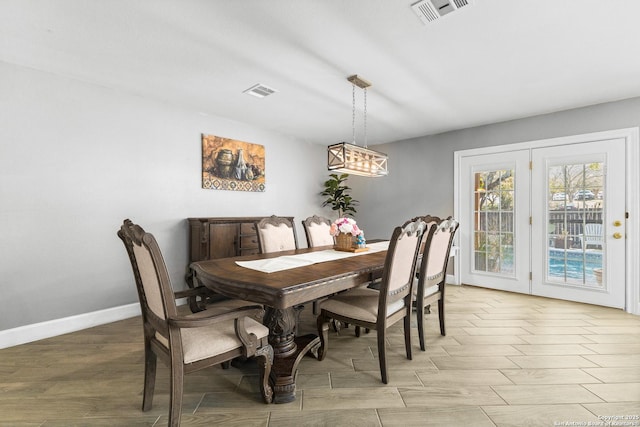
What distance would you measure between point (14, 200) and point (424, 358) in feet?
12.2

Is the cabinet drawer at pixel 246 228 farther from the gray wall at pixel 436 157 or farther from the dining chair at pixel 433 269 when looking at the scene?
the gray wall at pixel 436 157

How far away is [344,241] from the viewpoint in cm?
288

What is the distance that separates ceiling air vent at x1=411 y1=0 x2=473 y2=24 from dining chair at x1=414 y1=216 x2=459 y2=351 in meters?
1.45

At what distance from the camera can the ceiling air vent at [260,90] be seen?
3004mm

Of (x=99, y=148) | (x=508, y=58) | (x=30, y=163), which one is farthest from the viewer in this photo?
(x=99, y=148)

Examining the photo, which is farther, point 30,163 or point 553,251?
point 553,251

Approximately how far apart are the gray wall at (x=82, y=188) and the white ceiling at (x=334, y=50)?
0.91 feet

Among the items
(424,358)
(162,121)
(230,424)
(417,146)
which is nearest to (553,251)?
(417,146)

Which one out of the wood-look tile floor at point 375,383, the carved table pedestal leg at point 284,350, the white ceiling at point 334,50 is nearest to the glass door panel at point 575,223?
the white ceiling at point 334,50

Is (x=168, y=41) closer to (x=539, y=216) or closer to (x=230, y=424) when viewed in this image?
(x=230, y=424)

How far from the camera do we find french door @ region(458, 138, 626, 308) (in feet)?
11.4

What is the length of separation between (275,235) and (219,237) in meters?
0.86

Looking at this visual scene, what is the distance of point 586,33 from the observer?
212 cm

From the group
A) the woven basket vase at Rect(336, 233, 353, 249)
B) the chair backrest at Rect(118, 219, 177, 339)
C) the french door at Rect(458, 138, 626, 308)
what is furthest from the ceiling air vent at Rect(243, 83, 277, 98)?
the french door at Rect(458, 138, 626, 308)
